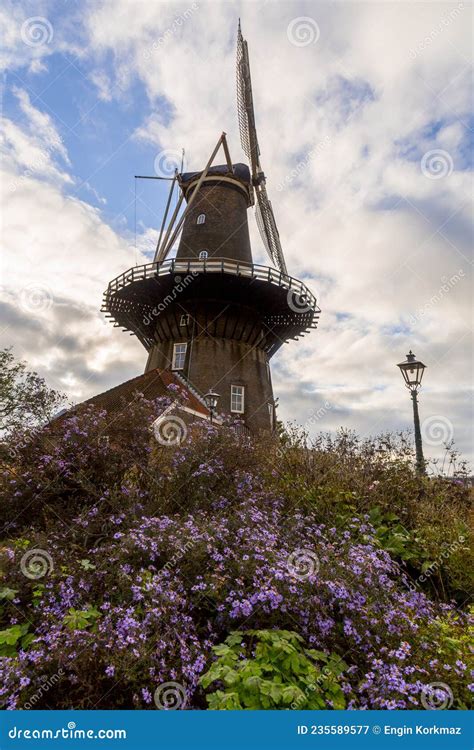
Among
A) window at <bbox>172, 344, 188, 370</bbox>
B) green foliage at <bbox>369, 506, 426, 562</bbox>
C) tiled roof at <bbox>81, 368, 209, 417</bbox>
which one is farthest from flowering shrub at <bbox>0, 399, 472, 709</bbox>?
window at <bbox>172, 344, 188, 370</bbox>

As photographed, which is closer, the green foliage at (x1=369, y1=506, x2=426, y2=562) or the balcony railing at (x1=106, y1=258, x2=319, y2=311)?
the green foliage at (x1=369, y1=506, x2=426, y2=562)

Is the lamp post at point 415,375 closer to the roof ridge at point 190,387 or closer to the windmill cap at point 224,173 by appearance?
the roof ridge at point 190,387

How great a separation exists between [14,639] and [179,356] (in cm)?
1741

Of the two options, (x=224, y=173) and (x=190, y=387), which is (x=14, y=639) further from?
(x=224, y=173)

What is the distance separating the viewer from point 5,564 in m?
3.85

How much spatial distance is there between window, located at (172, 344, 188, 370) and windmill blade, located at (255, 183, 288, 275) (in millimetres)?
9262

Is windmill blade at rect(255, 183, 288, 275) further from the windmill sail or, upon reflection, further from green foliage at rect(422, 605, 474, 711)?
green foliage at rect(422, 605, 474, 711)

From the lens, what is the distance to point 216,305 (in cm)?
2000

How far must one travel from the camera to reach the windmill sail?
24.5 metres

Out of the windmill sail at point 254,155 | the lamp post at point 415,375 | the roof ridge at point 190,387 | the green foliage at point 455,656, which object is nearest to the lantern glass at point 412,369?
the lamp post at point 415,375

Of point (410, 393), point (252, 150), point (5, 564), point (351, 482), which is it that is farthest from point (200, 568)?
point (252, 150)

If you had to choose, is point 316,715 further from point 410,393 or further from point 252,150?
point 252,150

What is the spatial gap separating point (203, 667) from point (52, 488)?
9.01ft

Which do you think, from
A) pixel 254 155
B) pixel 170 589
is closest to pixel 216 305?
pixel 254 155
